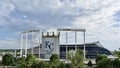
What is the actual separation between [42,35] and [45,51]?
183 inches

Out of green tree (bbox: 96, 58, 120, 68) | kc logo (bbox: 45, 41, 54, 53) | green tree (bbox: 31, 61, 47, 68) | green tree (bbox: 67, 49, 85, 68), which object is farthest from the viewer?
kc logo (bbox: 45, 41, 54, 53)

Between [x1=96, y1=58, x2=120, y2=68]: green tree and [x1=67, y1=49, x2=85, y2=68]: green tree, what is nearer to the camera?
[x1=96, y1=58, x2=120, y2=68]: green tree

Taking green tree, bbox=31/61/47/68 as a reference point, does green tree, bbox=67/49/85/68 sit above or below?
above

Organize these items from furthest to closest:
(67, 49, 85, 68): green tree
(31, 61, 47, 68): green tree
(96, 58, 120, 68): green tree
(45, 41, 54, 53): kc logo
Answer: (45, 41, 54, 53): kc logo → (31, 61, 47, 68): green tree → (67, 49, 85, 68): green tree → (96, 58, 120, 68): green tree

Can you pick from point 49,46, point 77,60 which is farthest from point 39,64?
point 49,46

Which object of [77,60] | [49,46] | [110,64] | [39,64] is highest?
[49,46]

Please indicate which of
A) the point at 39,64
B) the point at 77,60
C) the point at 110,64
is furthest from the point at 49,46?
the point at 110,64


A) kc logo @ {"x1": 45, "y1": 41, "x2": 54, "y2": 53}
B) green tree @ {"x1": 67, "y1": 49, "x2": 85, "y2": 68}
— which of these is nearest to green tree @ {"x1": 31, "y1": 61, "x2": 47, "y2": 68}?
green tree @ {"x1": 67, "y1": 49, "x2": 85, "y2": 68}

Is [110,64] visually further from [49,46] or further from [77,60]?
[49,46]

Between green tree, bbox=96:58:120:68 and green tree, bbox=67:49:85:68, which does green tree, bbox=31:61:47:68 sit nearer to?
green tree, bbox=67:49:85:68

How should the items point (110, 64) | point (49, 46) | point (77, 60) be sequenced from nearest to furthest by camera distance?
point (110, 64) → point (77, 60) → point (49, 46)

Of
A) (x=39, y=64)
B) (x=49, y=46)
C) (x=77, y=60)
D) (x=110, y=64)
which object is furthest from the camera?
(x=49, y=46)

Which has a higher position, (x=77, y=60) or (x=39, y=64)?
(x=77, y=60)

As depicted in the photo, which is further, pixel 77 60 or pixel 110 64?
pixel 77 60
